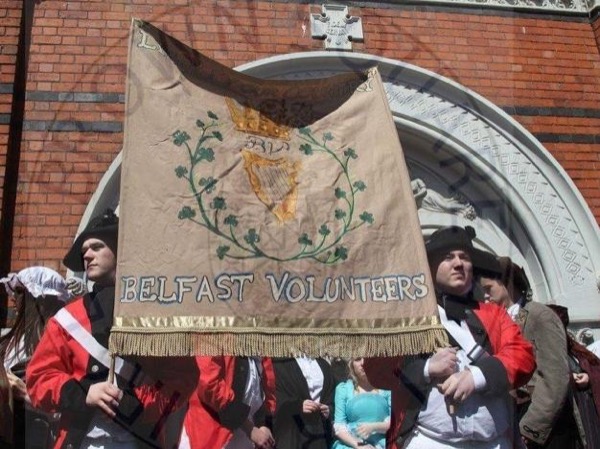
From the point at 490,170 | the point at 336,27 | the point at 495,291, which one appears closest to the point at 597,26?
the point at 490,170

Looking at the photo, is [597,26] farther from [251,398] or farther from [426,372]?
[251,398]

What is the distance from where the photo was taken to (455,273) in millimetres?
2914

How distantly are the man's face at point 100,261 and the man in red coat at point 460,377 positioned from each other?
44.7 inches

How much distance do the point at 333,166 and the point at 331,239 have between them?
13.7 inches

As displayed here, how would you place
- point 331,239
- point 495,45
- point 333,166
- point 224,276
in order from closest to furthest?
point 224,276 → point 331,239 → point 333,166 → point 495,45

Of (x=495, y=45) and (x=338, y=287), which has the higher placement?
(x=495, y=45)

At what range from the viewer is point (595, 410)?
3572 mm

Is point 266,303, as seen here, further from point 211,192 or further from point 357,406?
point 357,406

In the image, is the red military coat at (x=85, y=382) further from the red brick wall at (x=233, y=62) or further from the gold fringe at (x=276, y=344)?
the red brick wall at (x=233, y=62)

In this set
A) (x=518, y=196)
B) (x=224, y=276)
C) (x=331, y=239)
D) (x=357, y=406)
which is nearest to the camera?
(x=224, y=276)

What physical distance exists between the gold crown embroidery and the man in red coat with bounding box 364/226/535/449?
0.85 metres

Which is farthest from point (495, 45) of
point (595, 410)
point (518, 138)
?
point (595, 410)

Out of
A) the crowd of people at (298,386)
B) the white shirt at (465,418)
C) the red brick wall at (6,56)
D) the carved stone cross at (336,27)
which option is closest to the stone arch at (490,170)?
the carved stone cross at (336,27)

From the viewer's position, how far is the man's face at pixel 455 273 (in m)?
2.91
